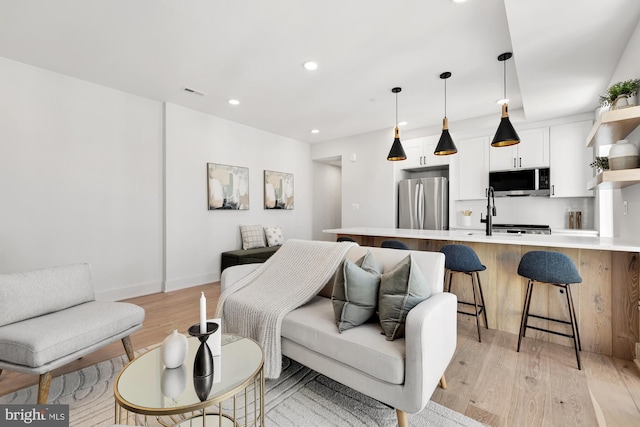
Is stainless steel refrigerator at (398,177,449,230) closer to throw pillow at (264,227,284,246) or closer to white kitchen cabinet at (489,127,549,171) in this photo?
white kitchen cabinet at (489,127,549,171)

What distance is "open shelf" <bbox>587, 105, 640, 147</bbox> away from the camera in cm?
183

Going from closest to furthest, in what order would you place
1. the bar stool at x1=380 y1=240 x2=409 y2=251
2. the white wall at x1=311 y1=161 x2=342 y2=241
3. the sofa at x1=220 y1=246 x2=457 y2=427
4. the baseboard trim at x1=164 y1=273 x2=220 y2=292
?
1. the sofa at x1=220 y1=246 x2=457 y2=427
2. the bar stool at x1=380 y1=240 x2=409 y2=251
3. the baseboard trim at x1=164 y1=273 x2=220 y2=292
4. the white wall at x1=311 y1=161 x2=342 y2=241

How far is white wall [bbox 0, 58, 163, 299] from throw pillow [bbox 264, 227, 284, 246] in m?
1.74

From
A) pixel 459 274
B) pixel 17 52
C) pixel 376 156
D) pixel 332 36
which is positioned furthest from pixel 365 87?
pixel 17 52

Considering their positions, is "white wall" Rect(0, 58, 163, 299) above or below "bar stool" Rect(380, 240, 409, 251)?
above

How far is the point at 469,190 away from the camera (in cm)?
463

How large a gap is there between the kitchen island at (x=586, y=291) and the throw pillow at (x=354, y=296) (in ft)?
4.65

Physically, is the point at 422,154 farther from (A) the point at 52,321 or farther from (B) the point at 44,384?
(B) the point at 44,384

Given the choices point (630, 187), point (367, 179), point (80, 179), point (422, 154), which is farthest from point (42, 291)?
point (422, 154)

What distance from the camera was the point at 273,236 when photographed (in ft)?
16.9

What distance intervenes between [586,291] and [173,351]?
2970mm

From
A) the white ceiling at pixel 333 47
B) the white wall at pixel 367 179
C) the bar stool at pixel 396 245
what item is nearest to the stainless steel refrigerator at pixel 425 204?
the white wall at pixel 367 179

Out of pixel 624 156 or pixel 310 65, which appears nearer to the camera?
pixel 624 156

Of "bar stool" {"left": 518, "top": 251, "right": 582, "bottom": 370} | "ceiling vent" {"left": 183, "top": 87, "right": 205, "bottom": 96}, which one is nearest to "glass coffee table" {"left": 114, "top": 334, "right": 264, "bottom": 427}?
"bar stool" {"left": 518, "top": 251, "right": 582, "bottom": 370}
